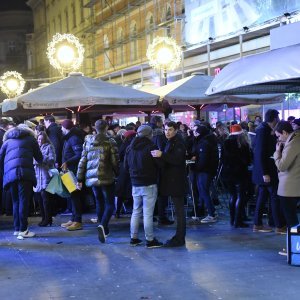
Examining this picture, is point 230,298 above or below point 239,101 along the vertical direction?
below

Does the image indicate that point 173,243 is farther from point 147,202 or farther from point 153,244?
point 147,202

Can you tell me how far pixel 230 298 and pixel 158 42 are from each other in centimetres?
1253

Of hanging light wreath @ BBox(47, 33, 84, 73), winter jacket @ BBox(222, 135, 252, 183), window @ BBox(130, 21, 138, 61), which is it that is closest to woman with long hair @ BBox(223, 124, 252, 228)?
winter jacket @ BBox(222, 135, 252, 183)

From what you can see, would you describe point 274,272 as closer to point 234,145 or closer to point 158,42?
point 234,145

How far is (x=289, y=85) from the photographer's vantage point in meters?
8.53

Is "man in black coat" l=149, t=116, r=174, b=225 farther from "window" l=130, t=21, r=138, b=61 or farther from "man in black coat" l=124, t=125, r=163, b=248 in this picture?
"window" l=130, t=21, r=138, b=61

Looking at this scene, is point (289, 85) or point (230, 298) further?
point (289, 85)

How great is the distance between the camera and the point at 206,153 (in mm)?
9977

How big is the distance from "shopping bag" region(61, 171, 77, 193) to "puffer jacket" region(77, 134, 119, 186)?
1.82 feet

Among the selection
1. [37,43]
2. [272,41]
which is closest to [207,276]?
[272,41]

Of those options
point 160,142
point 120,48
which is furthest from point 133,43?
point 160,142

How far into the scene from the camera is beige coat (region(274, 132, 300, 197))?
22.8ft

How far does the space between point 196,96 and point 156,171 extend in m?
4.99

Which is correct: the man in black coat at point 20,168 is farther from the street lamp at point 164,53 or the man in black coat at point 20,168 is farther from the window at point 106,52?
the window at point 106,52
